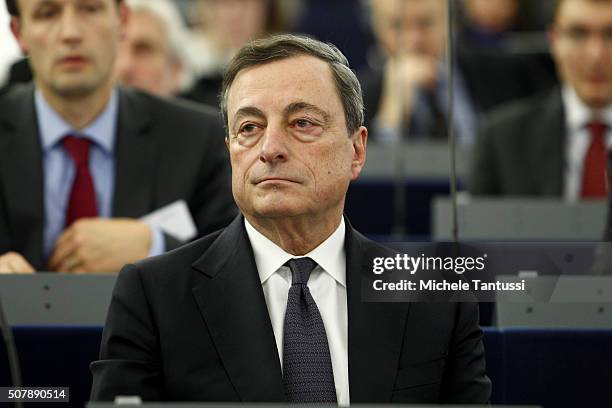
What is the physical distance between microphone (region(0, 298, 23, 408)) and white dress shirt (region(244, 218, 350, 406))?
432mm

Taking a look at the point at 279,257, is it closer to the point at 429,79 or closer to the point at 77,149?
the point at 77,149

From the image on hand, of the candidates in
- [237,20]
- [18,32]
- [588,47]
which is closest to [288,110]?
[18,32]

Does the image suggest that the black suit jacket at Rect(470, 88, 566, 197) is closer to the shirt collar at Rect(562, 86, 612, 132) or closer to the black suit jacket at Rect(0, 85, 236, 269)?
the shirt collar at Rect(562, 86, 612, 132)

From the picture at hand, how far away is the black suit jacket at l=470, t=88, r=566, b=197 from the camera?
4094 millimetres

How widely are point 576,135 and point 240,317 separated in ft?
7.89

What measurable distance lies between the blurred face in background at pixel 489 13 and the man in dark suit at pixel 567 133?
102 inches

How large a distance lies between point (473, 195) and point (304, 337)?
2.16m

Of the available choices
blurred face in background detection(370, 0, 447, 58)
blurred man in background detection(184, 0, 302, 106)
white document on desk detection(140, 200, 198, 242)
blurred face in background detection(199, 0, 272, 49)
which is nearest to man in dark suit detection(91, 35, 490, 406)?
white document on desk detection(140, 200, 198, 242)

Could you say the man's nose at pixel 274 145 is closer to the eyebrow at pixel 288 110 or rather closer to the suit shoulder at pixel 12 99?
the eyebrow at pixel 288 110

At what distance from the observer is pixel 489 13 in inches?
271

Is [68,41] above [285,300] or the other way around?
above

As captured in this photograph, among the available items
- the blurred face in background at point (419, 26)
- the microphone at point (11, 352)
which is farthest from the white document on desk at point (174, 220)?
the blurred face in background at point (419, 26)

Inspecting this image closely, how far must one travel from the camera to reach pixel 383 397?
2.02 metres

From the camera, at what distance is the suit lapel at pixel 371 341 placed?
2020 millimetres
